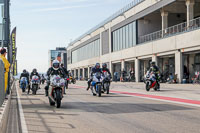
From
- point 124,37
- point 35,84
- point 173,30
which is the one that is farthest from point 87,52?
point 35,84

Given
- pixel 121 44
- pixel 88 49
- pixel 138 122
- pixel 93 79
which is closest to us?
pixel 138 122

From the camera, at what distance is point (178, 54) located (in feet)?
108

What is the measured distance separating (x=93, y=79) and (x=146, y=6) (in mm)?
26502

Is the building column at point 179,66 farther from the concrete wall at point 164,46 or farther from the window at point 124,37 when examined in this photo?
the window at point 124,37

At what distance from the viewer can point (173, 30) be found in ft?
115

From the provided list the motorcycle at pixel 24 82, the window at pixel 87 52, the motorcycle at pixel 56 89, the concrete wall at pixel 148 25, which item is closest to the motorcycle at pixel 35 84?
the motorcycle at pixel 24 82

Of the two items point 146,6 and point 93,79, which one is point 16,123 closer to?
point 93,79

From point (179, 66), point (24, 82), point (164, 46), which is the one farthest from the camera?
point (164, 46)

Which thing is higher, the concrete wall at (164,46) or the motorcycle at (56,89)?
the concrete wall at (164,46)

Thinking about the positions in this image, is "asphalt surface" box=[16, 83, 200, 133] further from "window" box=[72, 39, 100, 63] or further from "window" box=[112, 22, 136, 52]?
"window" box=[72, 39, 100, 63]

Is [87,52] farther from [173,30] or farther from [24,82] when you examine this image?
[24,82]

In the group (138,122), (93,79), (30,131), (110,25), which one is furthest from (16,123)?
(110,25)

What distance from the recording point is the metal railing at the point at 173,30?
31191 mm

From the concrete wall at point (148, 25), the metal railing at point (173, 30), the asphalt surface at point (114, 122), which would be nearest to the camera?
the asphalt surface at point (114, 122)
